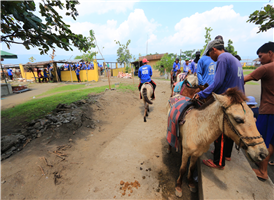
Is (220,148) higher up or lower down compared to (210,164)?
higher up

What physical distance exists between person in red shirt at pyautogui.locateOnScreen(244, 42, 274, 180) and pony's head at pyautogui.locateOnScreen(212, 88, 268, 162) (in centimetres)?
116

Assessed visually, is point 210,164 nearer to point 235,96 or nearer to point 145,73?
point 235,96

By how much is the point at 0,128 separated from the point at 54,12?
4.15 m

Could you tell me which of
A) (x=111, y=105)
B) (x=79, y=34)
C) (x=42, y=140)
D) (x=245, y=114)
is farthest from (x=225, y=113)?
(x=111, y=105)

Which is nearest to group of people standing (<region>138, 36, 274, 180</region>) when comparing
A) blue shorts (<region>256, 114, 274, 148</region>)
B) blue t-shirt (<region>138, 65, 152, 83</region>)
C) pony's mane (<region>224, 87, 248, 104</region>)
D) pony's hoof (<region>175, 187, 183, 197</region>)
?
blue shorts (<region>256, 114, 274, 148</region>)

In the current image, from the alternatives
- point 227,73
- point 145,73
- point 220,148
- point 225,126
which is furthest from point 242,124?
point 145,73

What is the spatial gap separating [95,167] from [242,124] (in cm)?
300

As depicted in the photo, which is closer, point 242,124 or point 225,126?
point 242,124

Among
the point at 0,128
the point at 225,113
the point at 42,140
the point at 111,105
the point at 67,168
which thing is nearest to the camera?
the point at 225,113

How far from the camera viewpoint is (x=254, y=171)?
232cm

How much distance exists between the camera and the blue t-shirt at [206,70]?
111 inches

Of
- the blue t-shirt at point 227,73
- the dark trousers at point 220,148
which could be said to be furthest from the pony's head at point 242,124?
the dark trousers at point 220,148

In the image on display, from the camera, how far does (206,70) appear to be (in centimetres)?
294

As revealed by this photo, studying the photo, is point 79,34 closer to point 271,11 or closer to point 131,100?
point 131,100
